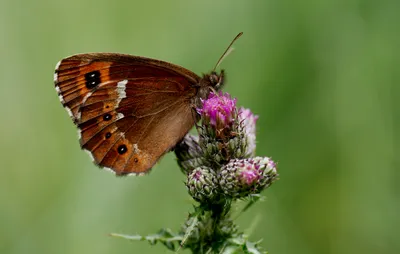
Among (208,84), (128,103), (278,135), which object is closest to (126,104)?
(128,103)

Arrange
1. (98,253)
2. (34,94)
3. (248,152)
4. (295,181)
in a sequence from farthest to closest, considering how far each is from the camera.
→ 1. (34,94)
2. (295,181)
3. (98,253)
4. (248,152)

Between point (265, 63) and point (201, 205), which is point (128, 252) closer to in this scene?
point (201, 205)

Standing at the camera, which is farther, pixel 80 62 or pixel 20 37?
pixel 20 37

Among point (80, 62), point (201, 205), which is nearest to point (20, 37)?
point (80, 62)

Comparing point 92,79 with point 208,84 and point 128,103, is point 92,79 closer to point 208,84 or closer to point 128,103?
point 128,103

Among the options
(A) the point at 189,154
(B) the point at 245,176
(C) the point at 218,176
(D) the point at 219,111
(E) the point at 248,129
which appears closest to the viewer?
(B) the point at 245,176

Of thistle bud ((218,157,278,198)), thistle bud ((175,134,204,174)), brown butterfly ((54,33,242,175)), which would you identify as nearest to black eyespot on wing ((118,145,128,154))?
brown butterfly ((54,33,242,175))

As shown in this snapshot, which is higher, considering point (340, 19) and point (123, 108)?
point (340, 19)

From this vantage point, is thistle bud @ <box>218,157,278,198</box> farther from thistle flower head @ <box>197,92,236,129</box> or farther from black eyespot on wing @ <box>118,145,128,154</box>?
black eyespot on wing @ <box>118,145,128,154</box>
